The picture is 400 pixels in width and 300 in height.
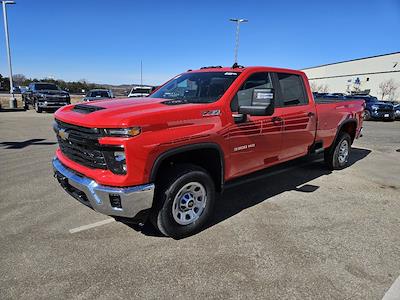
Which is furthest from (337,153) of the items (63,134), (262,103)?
(63,134)

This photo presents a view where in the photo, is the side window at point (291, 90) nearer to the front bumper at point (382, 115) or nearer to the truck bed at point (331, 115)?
the truck bed at point (331, 115)

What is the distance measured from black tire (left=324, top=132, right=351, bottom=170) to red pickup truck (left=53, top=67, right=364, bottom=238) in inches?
76.8

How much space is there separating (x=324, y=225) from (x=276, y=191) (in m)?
1.30

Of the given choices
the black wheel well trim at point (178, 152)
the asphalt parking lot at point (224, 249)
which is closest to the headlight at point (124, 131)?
the black wheel well trim at point (178, 152)

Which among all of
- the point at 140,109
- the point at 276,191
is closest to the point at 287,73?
the point at 276,191

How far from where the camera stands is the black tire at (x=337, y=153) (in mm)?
6621

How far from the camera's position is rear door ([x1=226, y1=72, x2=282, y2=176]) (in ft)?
13.0

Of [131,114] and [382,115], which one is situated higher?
[131,114]

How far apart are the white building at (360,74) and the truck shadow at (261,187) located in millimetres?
57156

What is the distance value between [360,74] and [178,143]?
72197mm

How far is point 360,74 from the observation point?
65.7 meters

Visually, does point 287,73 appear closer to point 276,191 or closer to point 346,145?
point 276,191

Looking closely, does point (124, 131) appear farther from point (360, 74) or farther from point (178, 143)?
point (360, 74)

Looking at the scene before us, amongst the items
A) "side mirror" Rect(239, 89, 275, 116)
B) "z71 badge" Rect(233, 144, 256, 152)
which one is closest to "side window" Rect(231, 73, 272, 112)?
"side mirror" Rect(239, 89, 275, 116)
